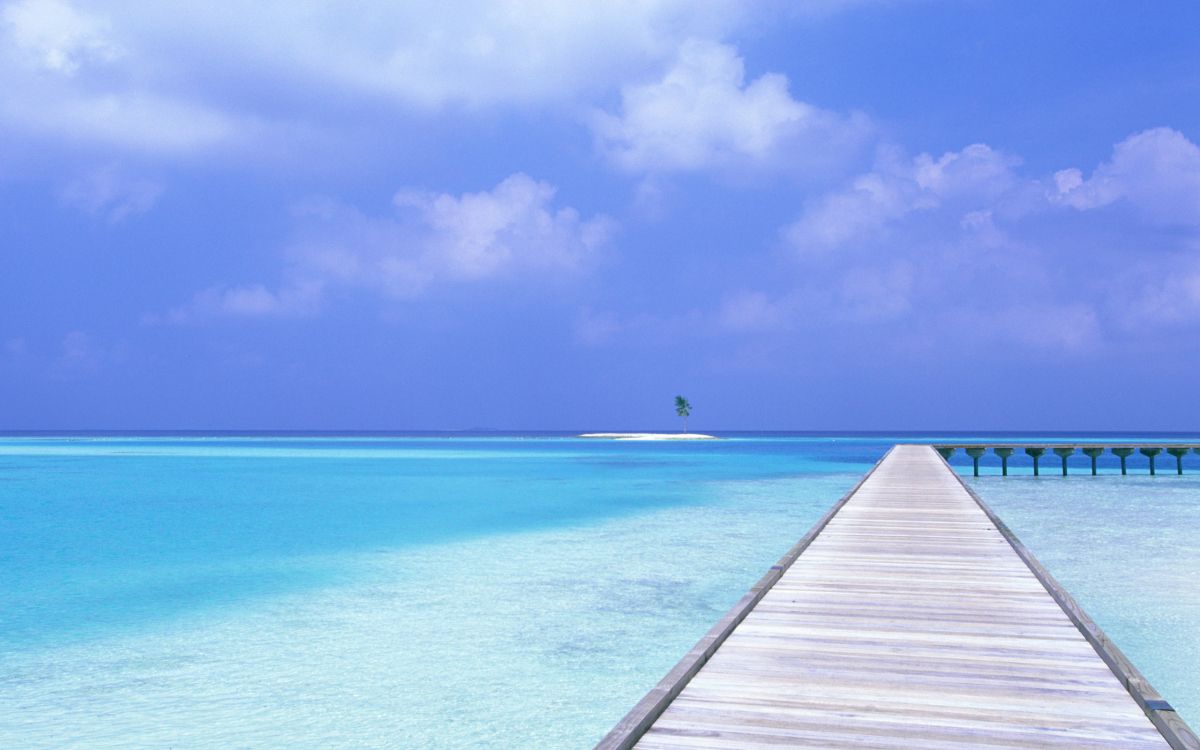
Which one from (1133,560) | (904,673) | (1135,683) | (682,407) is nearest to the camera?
(1135,683)

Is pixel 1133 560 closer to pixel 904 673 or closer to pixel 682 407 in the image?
pixel 904 673

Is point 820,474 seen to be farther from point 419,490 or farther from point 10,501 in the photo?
point 10,501

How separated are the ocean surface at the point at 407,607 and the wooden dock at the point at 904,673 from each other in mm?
1908

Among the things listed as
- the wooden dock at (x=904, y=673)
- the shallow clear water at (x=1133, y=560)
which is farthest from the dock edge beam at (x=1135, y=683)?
the shallow clear water at (x=1133, y=560)

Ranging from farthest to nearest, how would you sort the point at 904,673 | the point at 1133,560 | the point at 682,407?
the point at 682,407 < the point at 1133,560 < the point at 904,673

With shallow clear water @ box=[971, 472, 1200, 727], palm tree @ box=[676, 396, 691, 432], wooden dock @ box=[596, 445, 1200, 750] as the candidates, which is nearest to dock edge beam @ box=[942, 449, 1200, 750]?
wooden dock @ box=[596, 445, 1200, 750]

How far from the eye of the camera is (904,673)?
4805 millimetres

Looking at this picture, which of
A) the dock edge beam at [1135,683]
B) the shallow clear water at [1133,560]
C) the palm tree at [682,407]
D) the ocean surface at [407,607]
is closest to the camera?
the dock edge beam at [1135,683]

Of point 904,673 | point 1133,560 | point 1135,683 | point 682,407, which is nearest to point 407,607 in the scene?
point 904,673

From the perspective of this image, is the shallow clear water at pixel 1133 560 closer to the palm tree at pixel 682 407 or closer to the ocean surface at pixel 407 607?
the ocean surface at pixel 407 607

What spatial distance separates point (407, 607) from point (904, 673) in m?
7.44

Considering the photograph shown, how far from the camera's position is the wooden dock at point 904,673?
388 cm

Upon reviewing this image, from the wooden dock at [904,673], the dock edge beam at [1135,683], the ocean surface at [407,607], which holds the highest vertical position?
the dock edge beam at [1135,683]

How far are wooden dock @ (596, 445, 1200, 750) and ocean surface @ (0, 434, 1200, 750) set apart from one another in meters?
→ 1.91
